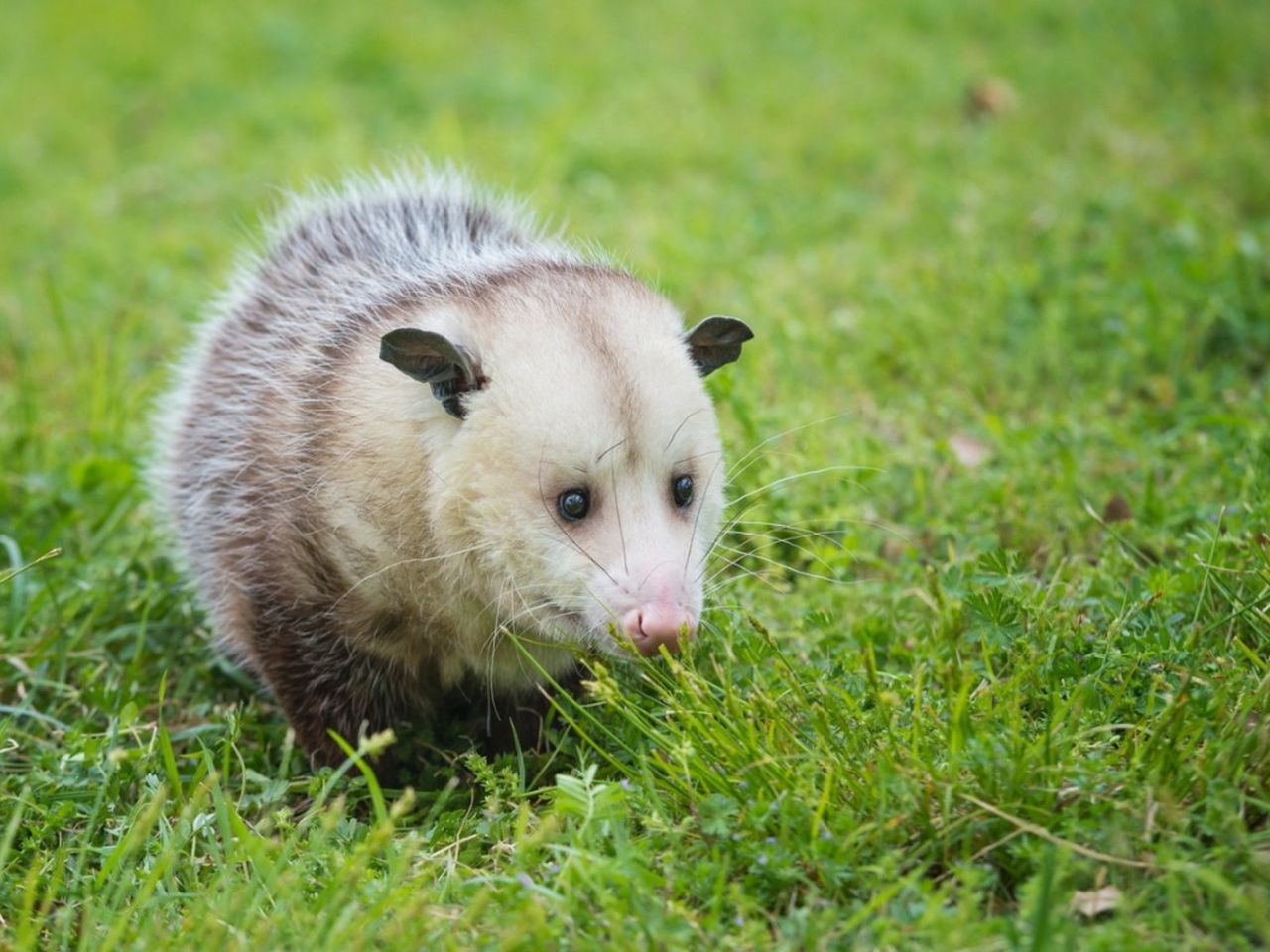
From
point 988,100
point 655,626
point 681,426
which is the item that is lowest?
point 655,626

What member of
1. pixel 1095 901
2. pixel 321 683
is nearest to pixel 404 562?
pixel 321 683

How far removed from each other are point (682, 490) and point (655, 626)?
36 cm

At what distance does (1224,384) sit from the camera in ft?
11.0

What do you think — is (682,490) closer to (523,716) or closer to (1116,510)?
(523,716)

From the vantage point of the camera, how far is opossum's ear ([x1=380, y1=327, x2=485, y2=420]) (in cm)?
213

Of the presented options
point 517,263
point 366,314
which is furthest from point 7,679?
point 517,263

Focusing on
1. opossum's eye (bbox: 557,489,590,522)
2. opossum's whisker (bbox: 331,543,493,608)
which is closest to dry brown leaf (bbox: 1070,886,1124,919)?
opossum's eye (bbox: 557,489,590,522)

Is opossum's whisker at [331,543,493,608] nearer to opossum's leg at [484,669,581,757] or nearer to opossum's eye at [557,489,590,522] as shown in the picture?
opossum's eye at [557,489,590,522]

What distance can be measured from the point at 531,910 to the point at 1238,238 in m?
3.22

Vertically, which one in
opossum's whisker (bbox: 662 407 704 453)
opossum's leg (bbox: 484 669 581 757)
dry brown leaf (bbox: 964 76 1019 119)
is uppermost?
dry brown leaf (bbox: 964 76 1019 119)

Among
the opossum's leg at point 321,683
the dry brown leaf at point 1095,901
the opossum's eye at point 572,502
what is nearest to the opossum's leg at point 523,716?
the opossum's leg at point 321,683

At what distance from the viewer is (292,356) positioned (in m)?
2.67

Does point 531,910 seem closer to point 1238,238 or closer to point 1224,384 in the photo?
point 1224,384

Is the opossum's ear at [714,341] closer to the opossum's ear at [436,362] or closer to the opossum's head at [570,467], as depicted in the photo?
the opossum's head at [570,467]
